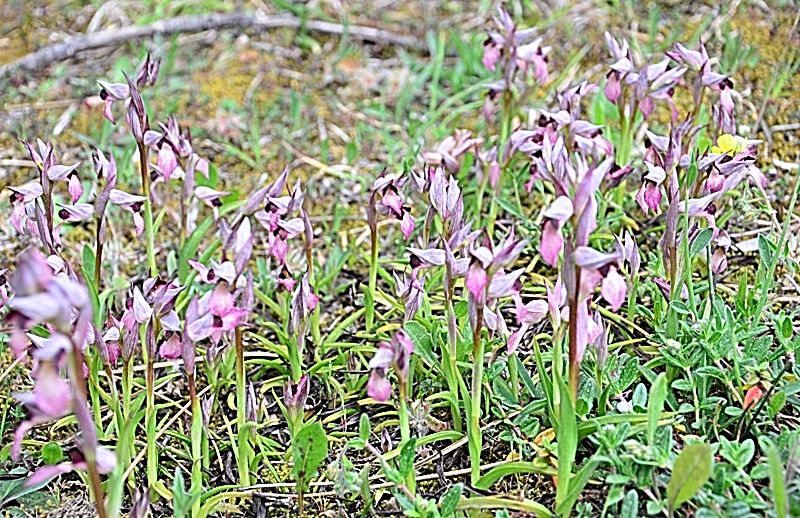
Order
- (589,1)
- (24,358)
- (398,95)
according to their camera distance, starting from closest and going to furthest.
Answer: (24,358) < (398,95) < (589,1)

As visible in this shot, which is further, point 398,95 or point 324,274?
point 398,95

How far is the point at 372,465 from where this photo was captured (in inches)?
95.5

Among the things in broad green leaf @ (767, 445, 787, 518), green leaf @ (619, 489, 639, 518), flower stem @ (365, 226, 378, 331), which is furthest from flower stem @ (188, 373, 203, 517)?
broad green leaf @ (767, 445, 787, 518)

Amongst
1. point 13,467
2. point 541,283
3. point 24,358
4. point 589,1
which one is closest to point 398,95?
point 589,1

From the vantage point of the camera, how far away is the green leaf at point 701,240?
2.49 metres

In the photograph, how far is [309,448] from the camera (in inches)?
86.0

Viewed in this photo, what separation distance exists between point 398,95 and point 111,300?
181 centimetres

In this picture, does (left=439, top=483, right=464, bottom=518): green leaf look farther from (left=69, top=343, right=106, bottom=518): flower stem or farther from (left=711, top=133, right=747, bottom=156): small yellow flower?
(left=711, top=133, right=747, bottom=156): small yellow flower

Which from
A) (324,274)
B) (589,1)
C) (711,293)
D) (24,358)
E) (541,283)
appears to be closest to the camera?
(711,293)

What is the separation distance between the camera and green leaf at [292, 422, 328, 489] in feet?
7.16

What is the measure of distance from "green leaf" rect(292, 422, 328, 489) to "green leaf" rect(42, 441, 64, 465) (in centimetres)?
63

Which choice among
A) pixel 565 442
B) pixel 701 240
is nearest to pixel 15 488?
pixel 565 442

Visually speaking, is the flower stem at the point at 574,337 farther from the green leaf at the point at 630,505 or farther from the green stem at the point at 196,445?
the green stem at the point at 196,445

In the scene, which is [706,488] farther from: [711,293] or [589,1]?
[589,1]
